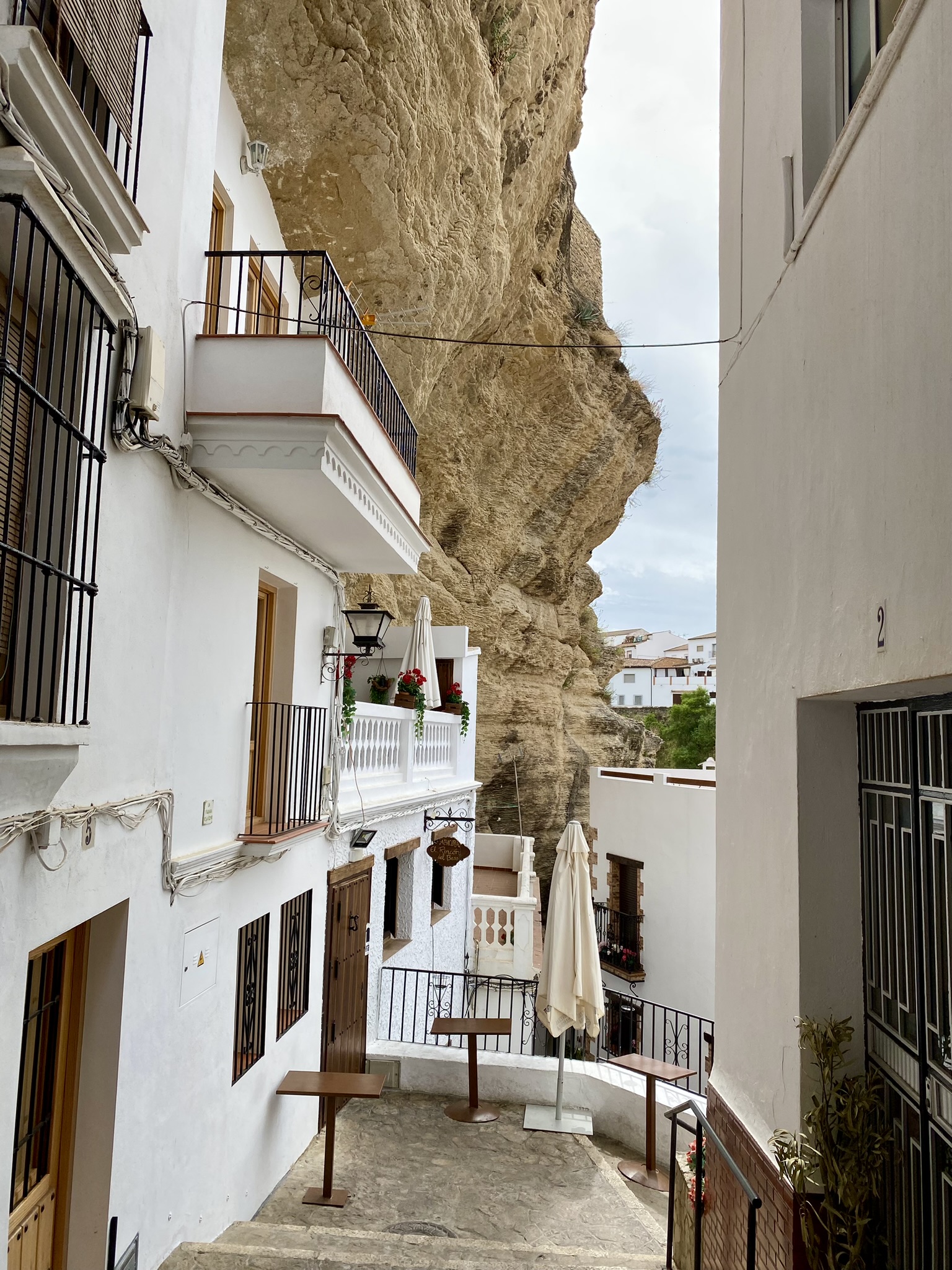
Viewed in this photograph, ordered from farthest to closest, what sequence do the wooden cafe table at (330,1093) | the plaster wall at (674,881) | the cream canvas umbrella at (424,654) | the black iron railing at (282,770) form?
the plaster wall at (674,881) < the cream canvas umbrella at (424,654) < the black iron railing at (282,770) < the wooden cafe table at (330,1093)

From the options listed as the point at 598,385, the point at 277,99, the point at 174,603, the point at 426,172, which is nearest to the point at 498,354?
the point at 598,385

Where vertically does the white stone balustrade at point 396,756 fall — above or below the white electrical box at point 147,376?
below

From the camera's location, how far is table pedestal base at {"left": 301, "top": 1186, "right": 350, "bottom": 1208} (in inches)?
274

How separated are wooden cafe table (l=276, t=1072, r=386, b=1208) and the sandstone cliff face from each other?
370 inches

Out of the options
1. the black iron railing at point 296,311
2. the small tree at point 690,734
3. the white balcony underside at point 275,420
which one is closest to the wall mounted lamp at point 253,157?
the black iron railing at point 296,311

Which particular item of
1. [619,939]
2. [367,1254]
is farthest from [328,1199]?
[619,939]

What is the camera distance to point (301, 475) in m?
5.95

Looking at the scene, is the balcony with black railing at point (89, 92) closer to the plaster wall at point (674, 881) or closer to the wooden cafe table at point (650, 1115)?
the wooden cafe table at point (650, 1115)

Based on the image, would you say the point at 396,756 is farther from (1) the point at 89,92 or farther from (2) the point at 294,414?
(1) the point at 89,92

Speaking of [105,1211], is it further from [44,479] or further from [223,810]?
[44,479]

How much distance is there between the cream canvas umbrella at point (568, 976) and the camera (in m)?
8.82

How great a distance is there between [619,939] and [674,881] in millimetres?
2069

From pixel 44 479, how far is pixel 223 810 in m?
3.34

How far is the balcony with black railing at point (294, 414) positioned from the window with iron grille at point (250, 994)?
139 inches
